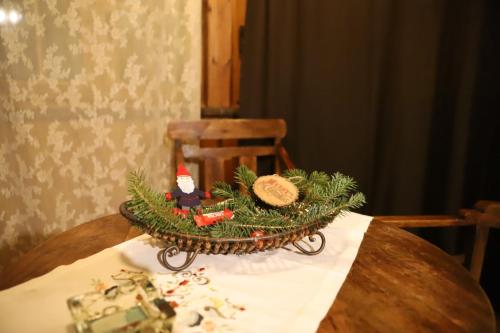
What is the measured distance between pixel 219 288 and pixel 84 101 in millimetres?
1289

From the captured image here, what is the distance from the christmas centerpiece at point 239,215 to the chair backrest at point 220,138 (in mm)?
742

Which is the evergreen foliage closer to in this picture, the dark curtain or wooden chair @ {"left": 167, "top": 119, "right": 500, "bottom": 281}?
wooden chair @ {"left": 167, "top": 119, "right": 500, "bottom": 281}

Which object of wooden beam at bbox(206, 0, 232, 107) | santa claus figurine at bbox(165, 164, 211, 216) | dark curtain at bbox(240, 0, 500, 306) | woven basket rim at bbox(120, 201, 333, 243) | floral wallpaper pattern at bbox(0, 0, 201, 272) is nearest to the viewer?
woven basket rim at bbox(120, 201, 333, 243)

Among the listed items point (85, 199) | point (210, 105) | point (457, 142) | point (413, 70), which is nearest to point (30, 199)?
point (85, 199)

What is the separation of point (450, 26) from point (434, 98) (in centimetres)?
34

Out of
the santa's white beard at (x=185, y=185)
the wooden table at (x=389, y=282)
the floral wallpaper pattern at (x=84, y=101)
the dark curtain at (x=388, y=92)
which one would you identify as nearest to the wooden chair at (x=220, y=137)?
the dark curtain at (x=388, y=92)

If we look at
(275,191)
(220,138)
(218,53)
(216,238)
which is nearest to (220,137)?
(220,138)

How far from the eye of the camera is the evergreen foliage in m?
0.71

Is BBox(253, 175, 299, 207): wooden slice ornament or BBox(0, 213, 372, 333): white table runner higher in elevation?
BBox(253, 175, 299, 207): wooden slice ornament

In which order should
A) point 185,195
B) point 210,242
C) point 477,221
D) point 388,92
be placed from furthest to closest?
point 388,92 < point 477,221 < point 185,195 < point 210,242

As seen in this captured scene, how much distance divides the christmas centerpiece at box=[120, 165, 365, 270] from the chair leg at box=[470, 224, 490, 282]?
65 centimetres

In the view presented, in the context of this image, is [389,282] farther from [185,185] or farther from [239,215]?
[185,185]

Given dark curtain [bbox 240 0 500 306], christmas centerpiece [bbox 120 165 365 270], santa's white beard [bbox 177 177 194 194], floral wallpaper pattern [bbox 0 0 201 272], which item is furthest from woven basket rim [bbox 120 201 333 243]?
dark curtain [bbox 240 0 500 306]

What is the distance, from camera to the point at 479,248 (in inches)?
47.8
